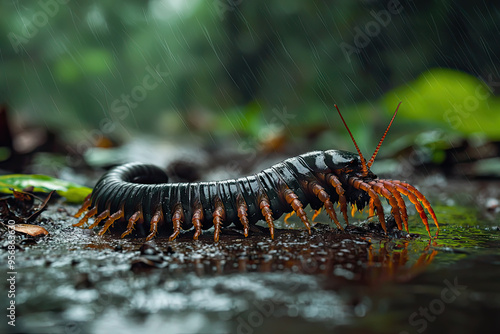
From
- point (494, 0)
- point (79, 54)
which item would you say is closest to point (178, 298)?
point (494, 0)

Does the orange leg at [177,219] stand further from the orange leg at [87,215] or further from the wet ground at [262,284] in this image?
the orange leg at [87,215]

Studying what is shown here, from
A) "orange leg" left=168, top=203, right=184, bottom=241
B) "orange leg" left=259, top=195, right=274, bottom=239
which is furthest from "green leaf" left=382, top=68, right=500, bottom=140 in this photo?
"orange leg" left=168, top=203, right=184, bottom=241

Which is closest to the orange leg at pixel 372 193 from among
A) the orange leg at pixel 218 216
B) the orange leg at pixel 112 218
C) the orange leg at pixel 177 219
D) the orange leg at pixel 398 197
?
the orange leg at pixel 398 197

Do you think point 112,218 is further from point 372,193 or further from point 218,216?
point 372,193

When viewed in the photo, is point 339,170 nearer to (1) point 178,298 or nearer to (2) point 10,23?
(1) point 178,298

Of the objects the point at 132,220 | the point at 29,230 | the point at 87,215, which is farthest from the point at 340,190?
the point at 29,230
